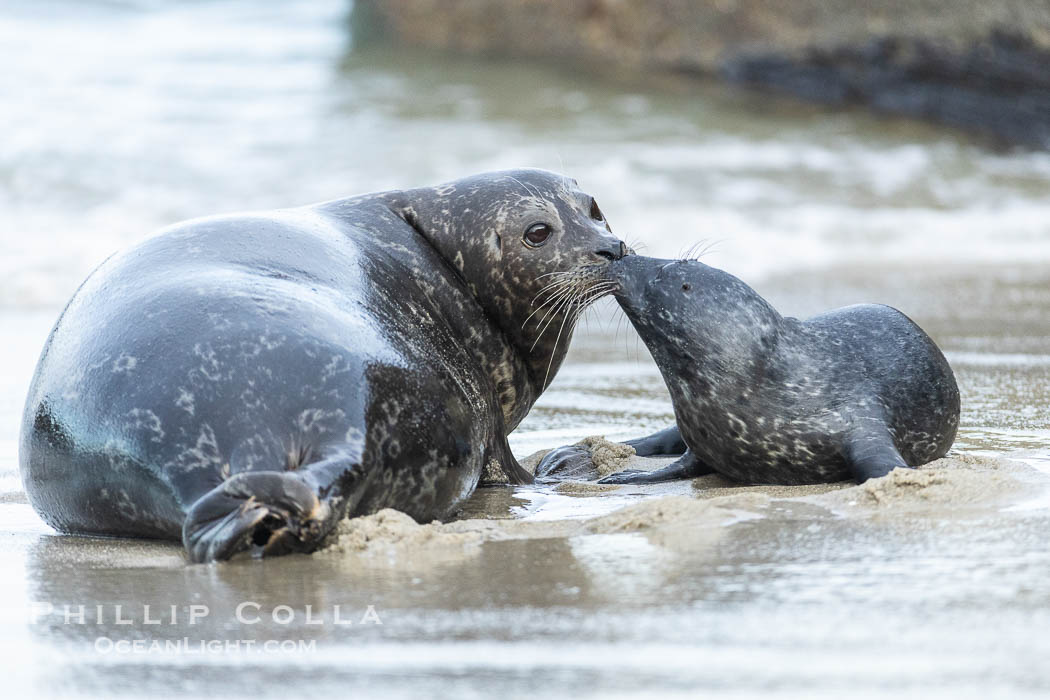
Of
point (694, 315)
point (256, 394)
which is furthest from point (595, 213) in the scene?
point (256, 394)

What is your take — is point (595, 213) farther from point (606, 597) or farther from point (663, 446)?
point (606, 597)

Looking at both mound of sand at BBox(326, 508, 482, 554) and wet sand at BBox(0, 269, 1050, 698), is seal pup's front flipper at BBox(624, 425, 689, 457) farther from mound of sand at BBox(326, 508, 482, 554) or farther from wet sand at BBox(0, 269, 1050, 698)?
mound of sand at BBox(326, 508, 482, 554)

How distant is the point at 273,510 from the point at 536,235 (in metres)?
1.79

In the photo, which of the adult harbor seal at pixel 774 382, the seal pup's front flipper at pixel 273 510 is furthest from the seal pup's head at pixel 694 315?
the seal pup's front flipper at pixel 273 510

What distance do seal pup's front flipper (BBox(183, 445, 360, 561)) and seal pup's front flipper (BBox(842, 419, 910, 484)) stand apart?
148cm

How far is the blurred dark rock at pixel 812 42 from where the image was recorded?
1465 centimetres

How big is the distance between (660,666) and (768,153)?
13.5 meters

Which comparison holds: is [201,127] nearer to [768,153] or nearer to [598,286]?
[768,153]

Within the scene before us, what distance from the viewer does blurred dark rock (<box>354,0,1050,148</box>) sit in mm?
14648

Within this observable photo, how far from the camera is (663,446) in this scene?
4922 mm

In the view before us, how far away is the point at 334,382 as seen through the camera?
135 inches

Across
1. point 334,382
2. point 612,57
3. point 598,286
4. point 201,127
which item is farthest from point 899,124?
point 334,382

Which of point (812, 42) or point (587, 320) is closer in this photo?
point (587, 320)

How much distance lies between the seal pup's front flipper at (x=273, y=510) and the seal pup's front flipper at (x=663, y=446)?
1801 mm
